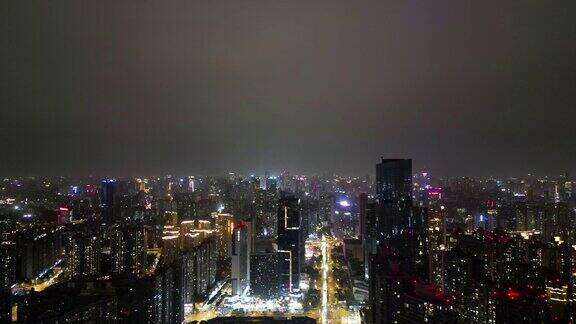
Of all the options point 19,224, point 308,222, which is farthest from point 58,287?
point 308,222

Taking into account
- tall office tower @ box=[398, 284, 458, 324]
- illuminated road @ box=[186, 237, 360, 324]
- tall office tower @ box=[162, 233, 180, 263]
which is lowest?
illuminated road @ box=[186, 237, 360, 324]

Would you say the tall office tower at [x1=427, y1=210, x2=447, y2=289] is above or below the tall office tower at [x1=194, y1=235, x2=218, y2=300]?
above

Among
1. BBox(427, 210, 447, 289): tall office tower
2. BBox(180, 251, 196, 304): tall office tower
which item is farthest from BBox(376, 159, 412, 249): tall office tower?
BBox(180, 251, 196, 304): tall office tower

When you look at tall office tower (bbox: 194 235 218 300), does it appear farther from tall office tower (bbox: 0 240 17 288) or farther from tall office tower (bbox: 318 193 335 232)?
tall office tower (bbox: 318 193 335 232)

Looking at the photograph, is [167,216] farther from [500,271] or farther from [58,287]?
[500,271]

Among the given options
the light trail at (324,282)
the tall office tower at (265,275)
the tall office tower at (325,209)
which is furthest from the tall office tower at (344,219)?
the tall office tower at (265,275)
